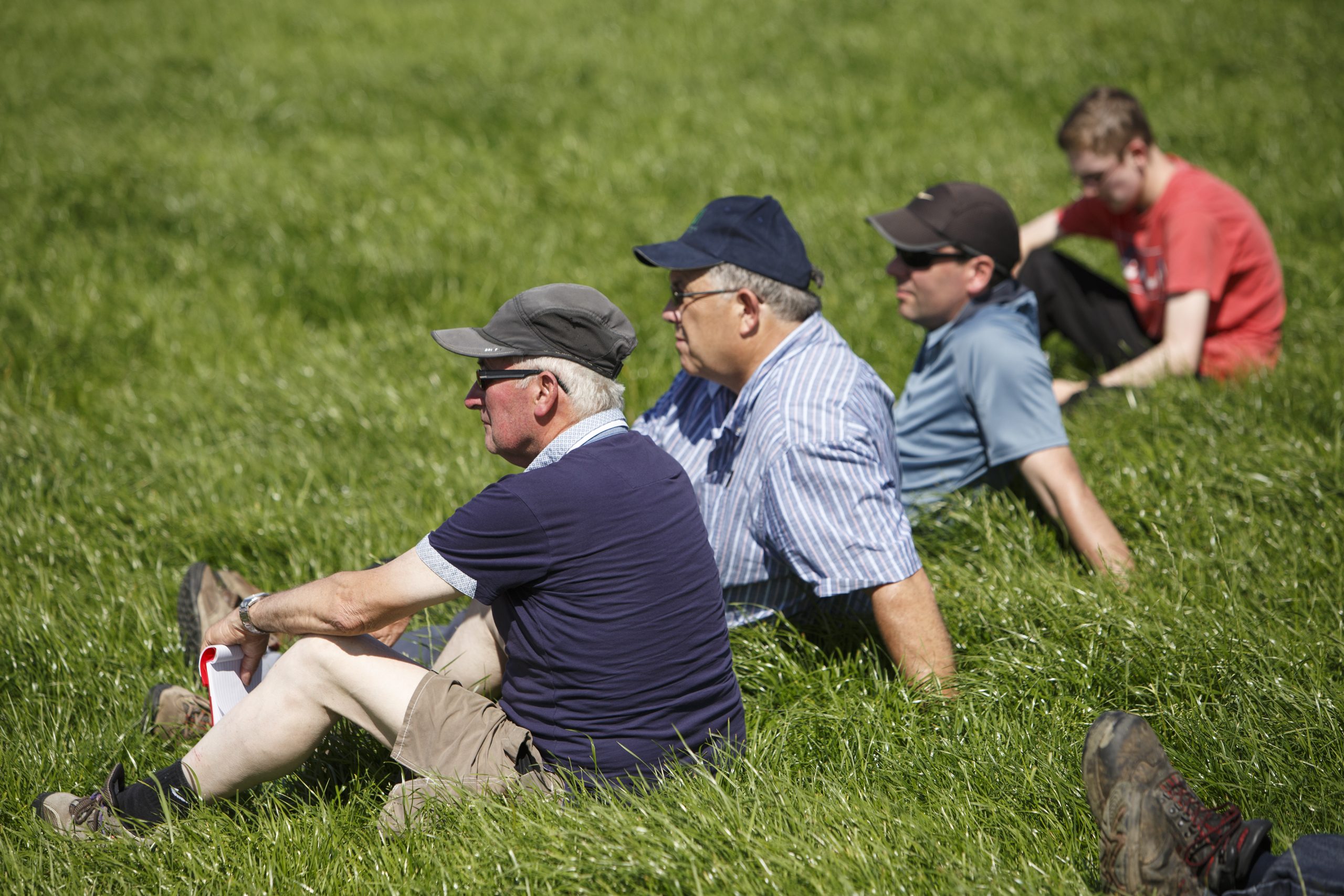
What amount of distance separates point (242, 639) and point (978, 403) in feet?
8.68

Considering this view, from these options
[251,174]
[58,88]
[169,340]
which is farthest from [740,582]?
[58,88]

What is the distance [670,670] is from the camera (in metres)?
2.80

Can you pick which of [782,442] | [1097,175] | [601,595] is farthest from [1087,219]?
[601,595]

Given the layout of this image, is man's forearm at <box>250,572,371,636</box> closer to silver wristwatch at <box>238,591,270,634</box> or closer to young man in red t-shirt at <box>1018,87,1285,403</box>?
silver wristwatch at <box>238,591,270,634</box>

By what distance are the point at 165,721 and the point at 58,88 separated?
8.80m

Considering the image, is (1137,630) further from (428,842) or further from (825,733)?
(428,842)

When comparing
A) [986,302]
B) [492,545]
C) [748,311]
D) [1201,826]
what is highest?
[748,311]

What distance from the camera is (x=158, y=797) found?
298cm

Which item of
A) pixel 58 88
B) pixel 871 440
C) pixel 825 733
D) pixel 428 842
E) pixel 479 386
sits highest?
pixel 58 88

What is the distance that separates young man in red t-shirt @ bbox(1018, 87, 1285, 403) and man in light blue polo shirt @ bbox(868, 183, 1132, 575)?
117 centimetres

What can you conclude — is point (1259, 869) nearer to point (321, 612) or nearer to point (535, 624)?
point (535, 624)

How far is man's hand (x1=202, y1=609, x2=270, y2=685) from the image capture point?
308 cm

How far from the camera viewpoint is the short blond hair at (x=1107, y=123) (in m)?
5.27

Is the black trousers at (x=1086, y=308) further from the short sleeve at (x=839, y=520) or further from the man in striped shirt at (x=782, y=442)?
the short sleeve at (x=839, y=520)
